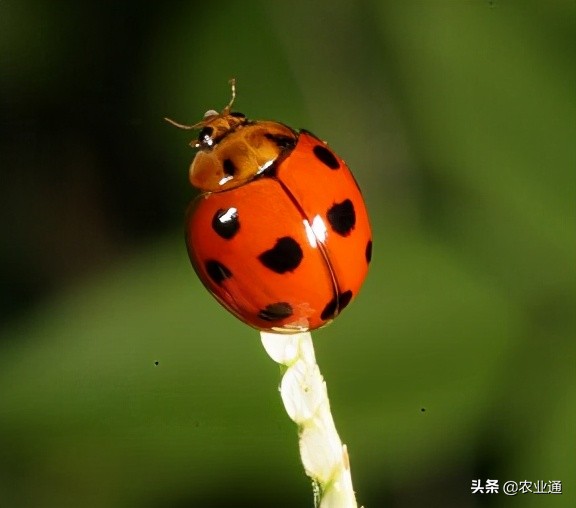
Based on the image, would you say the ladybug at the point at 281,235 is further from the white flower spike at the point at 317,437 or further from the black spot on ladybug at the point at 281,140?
the white flower spike at the point at 317,437

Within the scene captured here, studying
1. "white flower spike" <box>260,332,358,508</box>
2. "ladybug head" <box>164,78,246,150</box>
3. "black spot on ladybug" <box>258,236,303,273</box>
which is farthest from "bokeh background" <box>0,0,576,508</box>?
"white flower spike" <box>260,332,358,508</box>

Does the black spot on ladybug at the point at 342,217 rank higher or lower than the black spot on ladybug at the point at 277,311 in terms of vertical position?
higher

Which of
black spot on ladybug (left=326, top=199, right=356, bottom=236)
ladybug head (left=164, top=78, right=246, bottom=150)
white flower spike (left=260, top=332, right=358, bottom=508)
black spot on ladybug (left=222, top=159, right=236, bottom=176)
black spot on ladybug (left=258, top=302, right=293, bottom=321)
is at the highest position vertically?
ladybug head (left=164, top=78, right=246, bottom=150)

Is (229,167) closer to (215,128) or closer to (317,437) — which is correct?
(215,128)

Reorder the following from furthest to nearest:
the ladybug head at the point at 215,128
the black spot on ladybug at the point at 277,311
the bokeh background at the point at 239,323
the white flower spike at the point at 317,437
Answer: the bokeh background at the point at 239,323 < the ladybug head at the point at 215,128 < the black spot on ladybug at the point at 277,311 < the white flower spike at the point at 317,437

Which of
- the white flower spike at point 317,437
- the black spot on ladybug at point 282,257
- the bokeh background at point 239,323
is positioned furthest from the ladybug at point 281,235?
the bokeh background at point 239,323

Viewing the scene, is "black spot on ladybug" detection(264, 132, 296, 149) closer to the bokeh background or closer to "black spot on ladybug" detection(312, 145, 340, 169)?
"black spot on ladybug" detection(312, 145, 340, 169)
